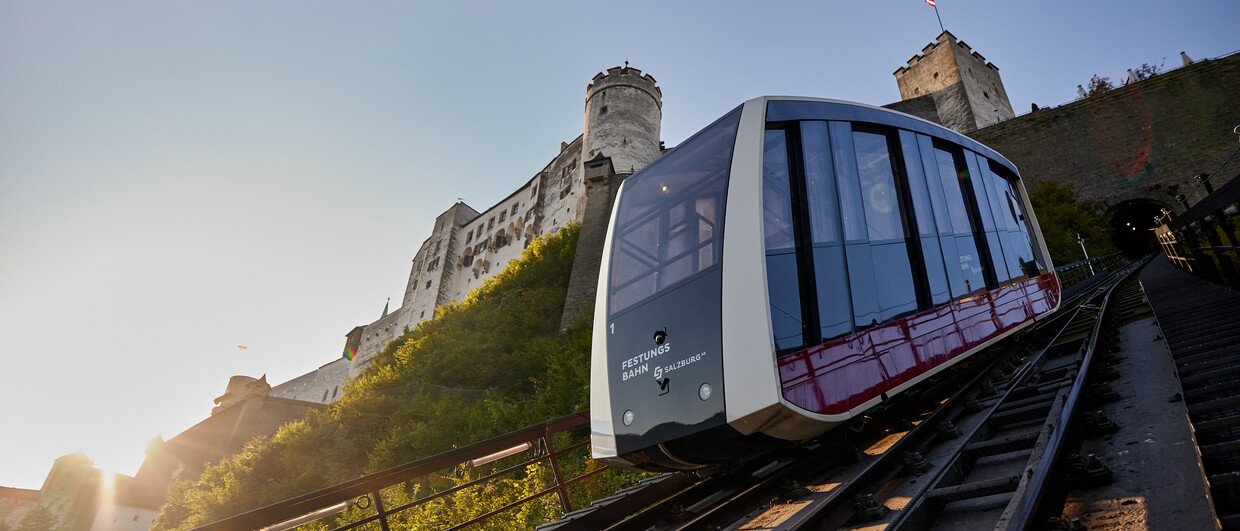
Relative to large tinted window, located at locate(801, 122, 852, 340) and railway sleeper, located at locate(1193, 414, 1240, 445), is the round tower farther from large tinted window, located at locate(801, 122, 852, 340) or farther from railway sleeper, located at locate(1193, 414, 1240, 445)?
railway sleeper, located at locate(1193, 414, 1240, 445)

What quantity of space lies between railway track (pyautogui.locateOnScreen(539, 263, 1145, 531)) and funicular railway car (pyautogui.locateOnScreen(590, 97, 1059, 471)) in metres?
0.36

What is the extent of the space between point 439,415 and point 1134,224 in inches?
1378

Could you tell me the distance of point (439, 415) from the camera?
15.6 metres

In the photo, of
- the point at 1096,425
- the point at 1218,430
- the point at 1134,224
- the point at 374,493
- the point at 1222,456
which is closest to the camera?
the point at 1222,456

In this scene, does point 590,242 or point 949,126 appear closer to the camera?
point 590,242

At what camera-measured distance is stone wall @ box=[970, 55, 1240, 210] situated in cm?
2491

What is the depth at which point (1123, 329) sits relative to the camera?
6387 mm

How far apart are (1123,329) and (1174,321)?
1021mm

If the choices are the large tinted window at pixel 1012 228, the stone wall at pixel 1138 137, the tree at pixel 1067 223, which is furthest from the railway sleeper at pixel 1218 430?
the stone wall at pixel 1138 137

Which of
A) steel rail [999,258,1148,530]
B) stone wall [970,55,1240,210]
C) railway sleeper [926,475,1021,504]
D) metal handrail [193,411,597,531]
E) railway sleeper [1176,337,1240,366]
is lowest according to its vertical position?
railway sleeper [926,475,1021,504]

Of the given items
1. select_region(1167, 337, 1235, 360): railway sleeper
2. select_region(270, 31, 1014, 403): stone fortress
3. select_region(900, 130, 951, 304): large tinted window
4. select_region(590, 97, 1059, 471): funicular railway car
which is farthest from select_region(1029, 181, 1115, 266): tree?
select_region(590, 97, 1059, 471): funicular railway car

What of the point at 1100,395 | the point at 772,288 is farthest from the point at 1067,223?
the point at 772,288

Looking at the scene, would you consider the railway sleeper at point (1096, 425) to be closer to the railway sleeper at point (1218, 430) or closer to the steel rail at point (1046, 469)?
the steel rail at point (1046, 469)

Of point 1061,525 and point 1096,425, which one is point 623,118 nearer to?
point 1096,425
